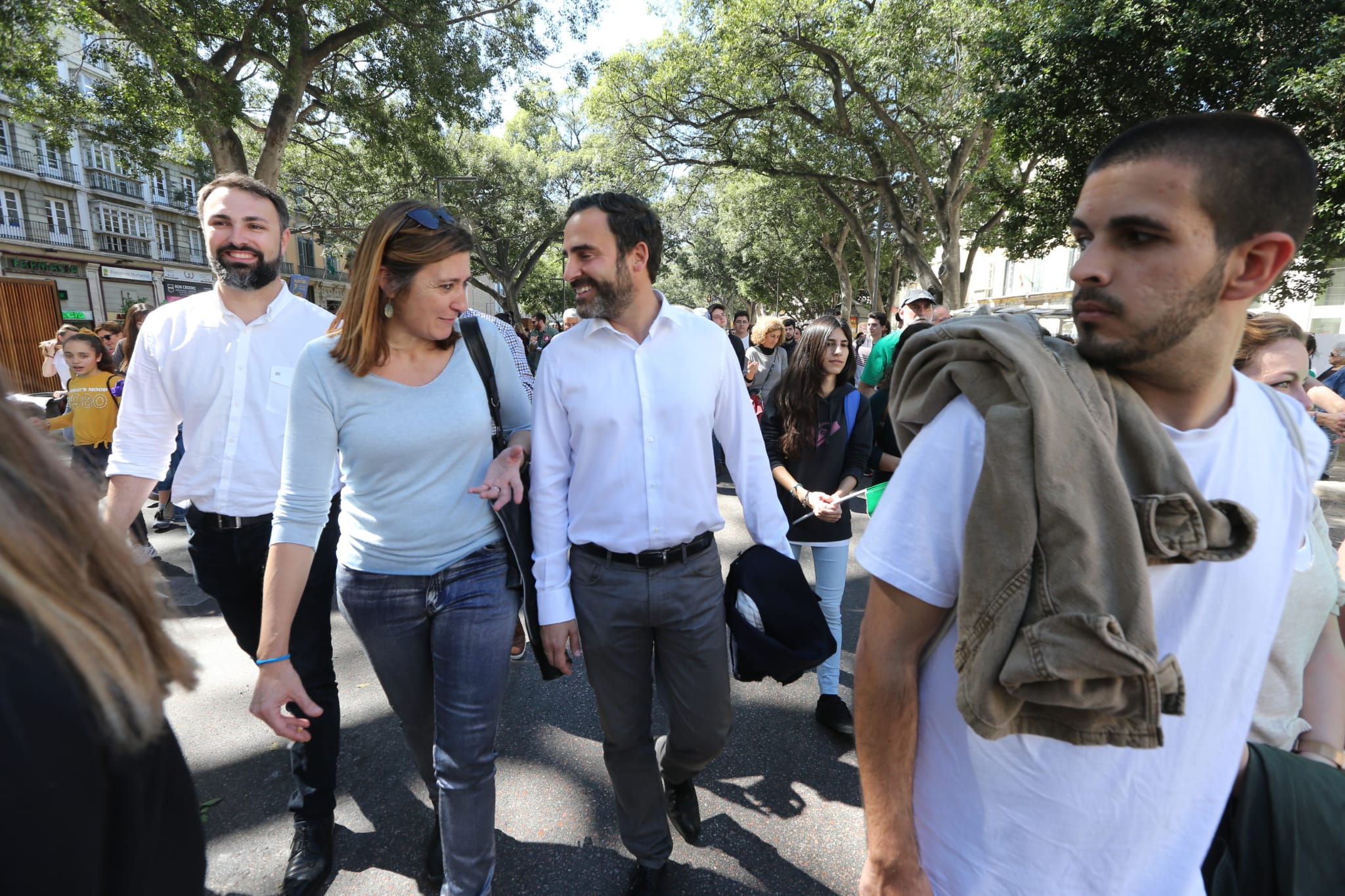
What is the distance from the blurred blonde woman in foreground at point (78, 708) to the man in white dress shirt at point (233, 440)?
71.0 inches

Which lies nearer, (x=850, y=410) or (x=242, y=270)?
(x=242, y=270)

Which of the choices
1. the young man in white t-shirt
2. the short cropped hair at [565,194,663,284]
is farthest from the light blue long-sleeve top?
the young man in white t-shirt

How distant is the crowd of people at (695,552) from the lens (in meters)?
0.78

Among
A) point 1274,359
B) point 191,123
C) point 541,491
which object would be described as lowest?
point 541,491

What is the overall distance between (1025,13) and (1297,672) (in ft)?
40.2

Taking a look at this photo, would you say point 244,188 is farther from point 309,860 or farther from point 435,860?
point 435,860

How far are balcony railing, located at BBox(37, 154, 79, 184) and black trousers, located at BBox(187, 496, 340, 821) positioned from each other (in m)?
35.7

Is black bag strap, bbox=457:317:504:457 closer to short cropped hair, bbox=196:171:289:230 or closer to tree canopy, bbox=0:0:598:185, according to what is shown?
short cropped hair, bbox=196:171:289:230

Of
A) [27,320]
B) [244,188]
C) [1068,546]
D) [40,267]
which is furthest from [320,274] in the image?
[1068,546]

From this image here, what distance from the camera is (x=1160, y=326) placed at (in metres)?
1.02

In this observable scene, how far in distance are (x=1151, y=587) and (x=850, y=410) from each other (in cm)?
257

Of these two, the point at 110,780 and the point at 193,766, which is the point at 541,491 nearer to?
the point at 110,780

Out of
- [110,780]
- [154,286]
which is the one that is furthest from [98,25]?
[154,286]

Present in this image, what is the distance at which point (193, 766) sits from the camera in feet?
9.68
